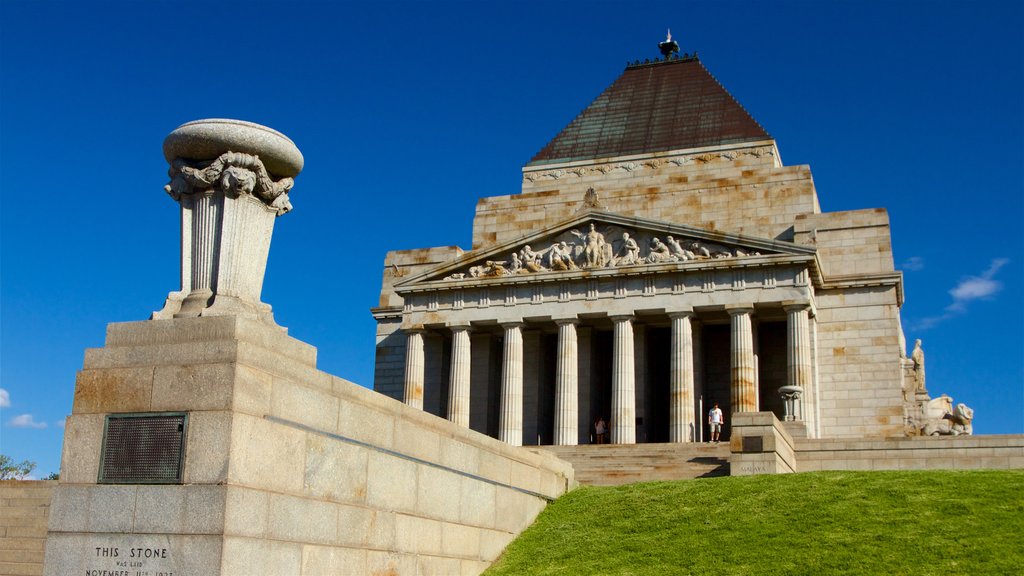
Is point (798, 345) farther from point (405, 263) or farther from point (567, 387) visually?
point (405, 263)

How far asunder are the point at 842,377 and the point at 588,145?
1909 centimetres

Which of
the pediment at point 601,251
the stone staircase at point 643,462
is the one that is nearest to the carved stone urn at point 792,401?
the stone staircase at point 643,462

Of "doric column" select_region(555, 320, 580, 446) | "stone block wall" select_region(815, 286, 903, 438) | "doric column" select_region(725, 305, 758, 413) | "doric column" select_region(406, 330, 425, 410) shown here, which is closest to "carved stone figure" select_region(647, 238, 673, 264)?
"doric column" select_region(725, 305, 758, 413)

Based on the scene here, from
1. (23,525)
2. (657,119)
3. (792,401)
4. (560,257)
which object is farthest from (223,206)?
(657,119)

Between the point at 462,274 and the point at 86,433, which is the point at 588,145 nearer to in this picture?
the point at 462,274

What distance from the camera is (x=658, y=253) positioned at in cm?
4094

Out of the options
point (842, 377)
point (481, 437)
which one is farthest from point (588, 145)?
point (481, 437)

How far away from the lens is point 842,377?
41.8 metres

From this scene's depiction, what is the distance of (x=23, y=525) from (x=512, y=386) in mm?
21038

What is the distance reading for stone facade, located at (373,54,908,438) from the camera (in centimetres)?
3978

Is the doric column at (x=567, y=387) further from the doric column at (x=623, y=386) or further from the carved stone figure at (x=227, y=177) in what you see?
the carved stone figure at (x=227, y=177)

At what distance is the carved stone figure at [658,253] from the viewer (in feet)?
134

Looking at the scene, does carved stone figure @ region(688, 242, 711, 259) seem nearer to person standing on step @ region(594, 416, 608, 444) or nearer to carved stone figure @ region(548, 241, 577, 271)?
carved stone figure @ region(548, 241, 577, 271)

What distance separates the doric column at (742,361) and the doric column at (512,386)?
326 inches
